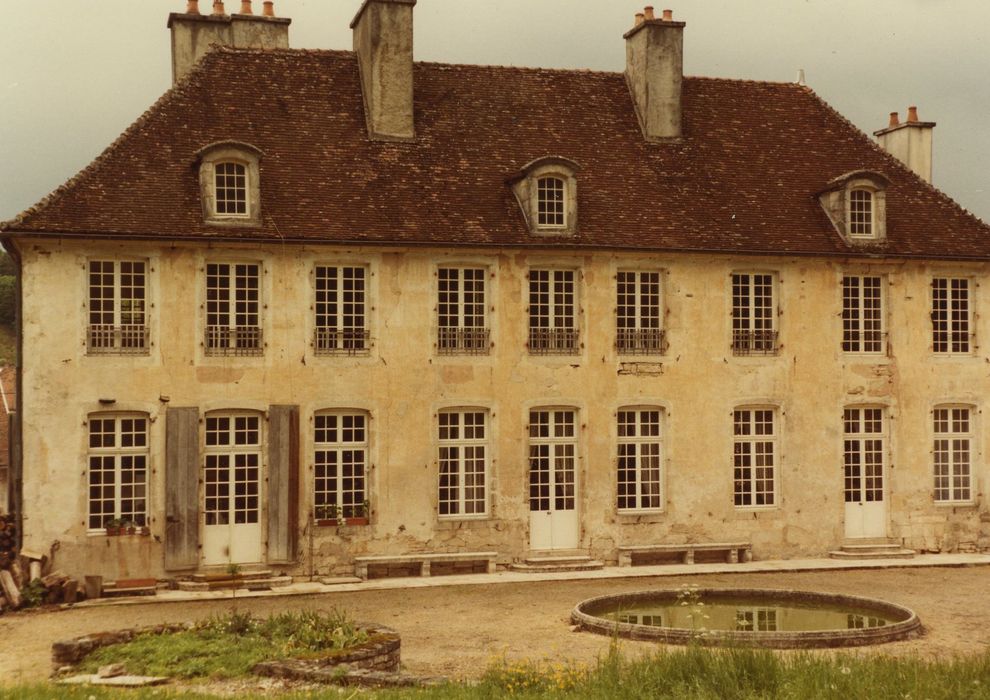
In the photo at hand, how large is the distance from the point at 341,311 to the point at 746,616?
8.21 meters

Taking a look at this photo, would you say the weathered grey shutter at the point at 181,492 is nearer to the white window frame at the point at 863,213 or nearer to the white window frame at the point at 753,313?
the white window frame at the point at 753,313

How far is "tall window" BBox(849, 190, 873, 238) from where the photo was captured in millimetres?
22922

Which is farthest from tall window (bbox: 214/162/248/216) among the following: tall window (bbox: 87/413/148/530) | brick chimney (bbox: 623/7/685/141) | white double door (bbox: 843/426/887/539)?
white double door (bbox: 843/426/887/539)

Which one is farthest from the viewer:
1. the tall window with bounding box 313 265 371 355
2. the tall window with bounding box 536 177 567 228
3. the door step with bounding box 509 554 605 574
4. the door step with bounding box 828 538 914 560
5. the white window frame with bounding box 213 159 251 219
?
the door step with bounding box 828 538 914 560

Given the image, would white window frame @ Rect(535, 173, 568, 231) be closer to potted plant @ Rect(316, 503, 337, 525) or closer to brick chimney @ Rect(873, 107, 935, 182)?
potted plant @ Rect(316, 503, 337, 525)

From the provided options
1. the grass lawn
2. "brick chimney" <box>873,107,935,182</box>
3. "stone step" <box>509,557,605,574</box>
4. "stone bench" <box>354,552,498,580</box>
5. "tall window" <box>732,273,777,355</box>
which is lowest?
"stone step" <box>509,557,605,574</box>

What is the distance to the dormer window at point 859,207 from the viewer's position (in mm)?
22703

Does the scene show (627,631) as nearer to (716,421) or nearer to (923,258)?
(716,421)

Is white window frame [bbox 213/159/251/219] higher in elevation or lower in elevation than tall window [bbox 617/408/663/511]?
higher

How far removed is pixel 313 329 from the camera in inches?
795

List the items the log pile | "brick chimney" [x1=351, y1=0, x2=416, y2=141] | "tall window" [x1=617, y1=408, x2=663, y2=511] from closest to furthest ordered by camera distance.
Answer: the log pile < "tall window" [x1=617, y1=408, x2=663, y2=511] < "brick chimney" [x1=351, y1=0, x2=416, y2=141]

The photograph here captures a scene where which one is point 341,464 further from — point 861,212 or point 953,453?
point 953,453

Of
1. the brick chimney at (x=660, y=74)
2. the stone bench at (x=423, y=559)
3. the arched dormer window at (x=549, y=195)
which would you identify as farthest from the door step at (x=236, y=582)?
the brick chimney at (x=660, y=74)

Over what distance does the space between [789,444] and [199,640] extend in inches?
483
